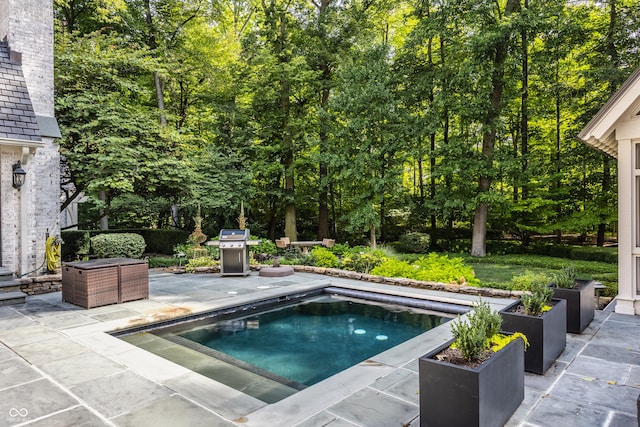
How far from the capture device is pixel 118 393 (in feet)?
10.9

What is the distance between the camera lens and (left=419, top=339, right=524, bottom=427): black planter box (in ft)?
7.91

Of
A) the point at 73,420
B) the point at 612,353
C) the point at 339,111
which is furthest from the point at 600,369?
the point at 339,111

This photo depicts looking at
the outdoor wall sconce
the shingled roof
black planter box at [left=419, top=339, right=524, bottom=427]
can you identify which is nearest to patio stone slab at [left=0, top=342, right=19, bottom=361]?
the shingled roof

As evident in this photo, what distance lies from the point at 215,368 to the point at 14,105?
6710mm

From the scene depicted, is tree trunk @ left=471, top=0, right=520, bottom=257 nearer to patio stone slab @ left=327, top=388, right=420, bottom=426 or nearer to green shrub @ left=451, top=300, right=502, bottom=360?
green shrub @ left=451, top=300, right=502, bottom=360

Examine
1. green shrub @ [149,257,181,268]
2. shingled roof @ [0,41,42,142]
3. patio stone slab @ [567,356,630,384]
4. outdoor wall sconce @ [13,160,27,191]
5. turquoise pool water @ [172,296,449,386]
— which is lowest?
turquoise pool water @ [172,296,449,386]

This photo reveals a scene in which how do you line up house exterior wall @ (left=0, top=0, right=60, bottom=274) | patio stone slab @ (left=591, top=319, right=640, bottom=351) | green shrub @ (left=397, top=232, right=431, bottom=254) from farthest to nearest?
green shrub @ (left=397, top=232, right=431, bottom=254) < house exterior wall @ (left=0, top=0, right=60, bottom=274) < patio stone slab @ (left=591, top=319, right=640, bottom=351)

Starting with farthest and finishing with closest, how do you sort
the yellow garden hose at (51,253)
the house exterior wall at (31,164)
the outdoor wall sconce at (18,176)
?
the yellow garden hose at (51,253) < the house exterior wall at (31,164) < the outdoor wall sconce at (18,176)

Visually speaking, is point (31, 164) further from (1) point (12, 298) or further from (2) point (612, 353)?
(2) point (612, 353)

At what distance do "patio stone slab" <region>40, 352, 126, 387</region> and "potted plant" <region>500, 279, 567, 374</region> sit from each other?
13.0 ft

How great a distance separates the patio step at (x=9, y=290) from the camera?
21.4 feet

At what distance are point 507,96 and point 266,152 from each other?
9.64m

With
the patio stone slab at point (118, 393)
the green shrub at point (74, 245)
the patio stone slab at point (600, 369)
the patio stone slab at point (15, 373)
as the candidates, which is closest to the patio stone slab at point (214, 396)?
the patio stone slab at point (118, 393)

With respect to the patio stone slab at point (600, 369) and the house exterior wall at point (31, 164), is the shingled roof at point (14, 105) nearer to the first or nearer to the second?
the house exterior wall at point (31, 164)
